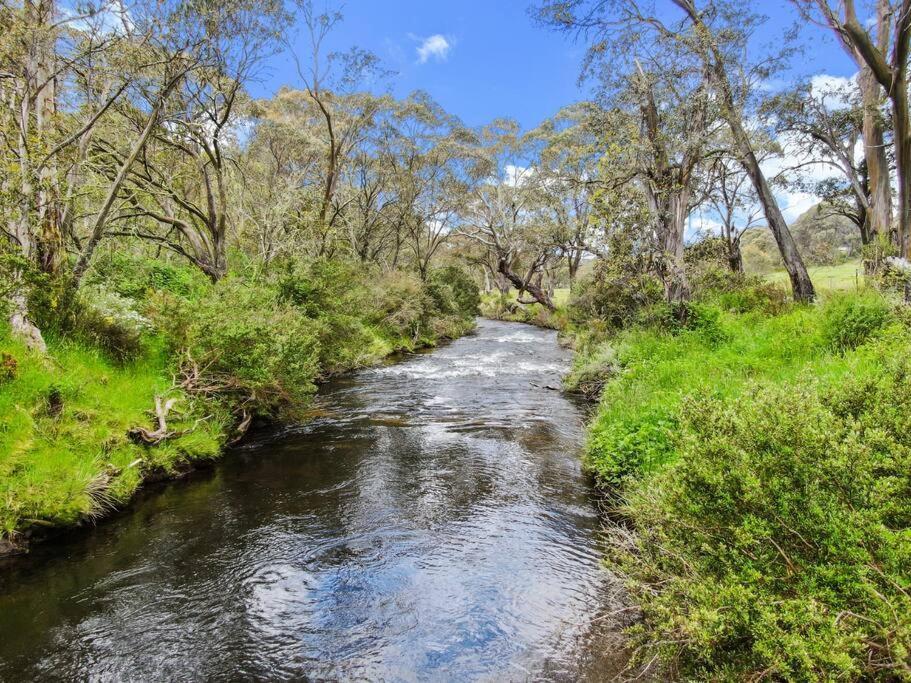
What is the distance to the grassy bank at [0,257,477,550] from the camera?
19.9ft

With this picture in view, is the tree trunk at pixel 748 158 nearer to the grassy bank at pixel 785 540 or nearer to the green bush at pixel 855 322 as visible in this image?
the green bush at pixel 855 322

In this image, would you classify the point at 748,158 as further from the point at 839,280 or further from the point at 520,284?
the point at 520,284

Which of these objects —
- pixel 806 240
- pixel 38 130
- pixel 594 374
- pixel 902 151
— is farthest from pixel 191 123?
pixel 806 240

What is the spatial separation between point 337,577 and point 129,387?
608 cm

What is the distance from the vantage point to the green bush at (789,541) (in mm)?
2414

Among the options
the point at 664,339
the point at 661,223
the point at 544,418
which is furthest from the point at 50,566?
the point at 661,223

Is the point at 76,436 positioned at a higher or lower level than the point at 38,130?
lower

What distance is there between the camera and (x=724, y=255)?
20359mm

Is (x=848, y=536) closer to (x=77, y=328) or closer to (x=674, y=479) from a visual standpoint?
(x=674, y=479)

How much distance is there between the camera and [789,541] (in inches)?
117

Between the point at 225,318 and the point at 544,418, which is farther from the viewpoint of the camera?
the point at 544,418

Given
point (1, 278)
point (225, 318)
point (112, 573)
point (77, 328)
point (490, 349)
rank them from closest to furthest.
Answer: point (112, 573) < point (1, 278) < point (77, 328) < point (225, 318) < point (490, 349)

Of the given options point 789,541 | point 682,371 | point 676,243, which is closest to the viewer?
point 789,541

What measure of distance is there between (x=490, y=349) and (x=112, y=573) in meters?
19.6
